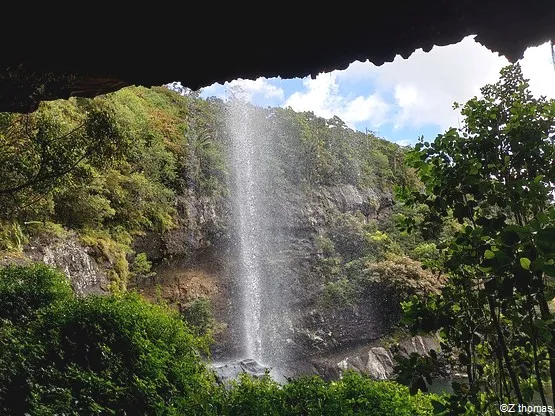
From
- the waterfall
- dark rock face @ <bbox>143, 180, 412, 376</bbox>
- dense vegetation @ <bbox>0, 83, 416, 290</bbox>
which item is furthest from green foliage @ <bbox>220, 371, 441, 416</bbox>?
the waterfall

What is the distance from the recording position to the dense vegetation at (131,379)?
3.69 meters

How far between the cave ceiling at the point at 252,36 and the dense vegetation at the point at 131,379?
106 inches

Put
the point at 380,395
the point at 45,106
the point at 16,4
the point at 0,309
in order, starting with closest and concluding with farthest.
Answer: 1. the point at 16,4
2. the point at 380,395
3. the point at 0,309
4. the point at 45,106

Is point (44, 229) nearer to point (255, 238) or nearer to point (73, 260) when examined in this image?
point (73, 260)

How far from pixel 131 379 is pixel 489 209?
4.15m

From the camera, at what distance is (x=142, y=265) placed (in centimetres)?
1239

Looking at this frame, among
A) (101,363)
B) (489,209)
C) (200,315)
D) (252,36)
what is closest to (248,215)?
(200,315)

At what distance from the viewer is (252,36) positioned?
232 centimetres

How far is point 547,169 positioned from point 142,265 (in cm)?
1164

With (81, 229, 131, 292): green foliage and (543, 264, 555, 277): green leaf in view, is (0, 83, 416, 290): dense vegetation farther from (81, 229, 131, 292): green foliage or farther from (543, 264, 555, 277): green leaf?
(543, 264, 555, 277): green leaf

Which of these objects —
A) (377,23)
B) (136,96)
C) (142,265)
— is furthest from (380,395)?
(136,96)

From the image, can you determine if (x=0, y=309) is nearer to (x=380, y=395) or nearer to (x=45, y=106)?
(x=45, y=106)

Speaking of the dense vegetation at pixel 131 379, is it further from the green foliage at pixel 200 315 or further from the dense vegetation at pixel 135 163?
the green foliage at pixel 200 315

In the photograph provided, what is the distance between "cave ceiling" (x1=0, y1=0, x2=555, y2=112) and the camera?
2.03m
